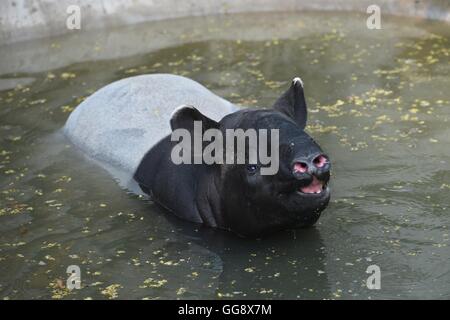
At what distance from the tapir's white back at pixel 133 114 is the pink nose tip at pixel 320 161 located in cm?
240

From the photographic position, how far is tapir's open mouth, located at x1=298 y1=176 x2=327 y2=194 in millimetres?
6258

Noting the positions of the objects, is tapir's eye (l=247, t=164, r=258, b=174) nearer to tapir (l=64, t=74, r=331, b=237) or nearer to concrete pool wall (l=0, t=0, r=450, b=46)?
tapir (l=64, t=74, r=331, b=237)

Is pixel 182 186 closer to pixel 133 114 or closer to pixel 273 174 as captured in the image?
pixel 273 174

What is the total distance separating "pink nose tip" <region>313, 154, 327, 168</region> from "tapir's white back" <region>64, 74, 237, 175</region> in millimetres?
2403

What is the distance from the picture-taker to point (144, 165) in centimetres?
823

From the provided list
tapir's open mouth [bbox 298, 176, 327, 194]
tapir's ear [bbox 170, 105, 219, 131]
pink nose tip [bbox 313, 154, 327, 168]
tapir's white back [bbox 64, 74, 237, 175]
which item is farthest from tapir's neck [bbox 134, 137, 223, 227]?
pink nose tip [bbox 313, 154, 327, 168]

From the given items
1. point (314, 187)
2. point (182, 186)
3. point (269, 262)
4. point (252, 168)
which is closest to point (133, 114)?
point (182, 186)

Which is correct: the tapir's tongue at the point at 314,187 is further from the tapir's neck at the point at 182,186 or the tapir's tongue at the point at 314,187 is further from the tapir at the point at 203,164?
the tapir's neck at the point at 182,186

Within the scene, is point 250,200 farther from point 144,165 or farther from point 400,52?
point 400,52

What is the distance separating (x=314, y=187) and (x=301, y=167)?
204mm

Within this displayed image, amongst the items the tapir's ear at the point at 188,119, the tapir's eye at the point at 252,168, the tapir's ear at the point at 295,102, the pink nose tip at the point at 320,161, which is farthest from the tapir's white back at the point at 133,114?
the pink nose tip at the point at 320,161

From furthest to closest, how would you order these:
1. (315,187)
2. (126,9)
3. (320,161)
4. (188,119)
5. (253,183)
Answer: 1. (126,9)
2. (188,119)
3. (253,183)
4. (315,187)
5. (320,161)

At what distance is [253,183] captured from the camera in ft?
21.7
